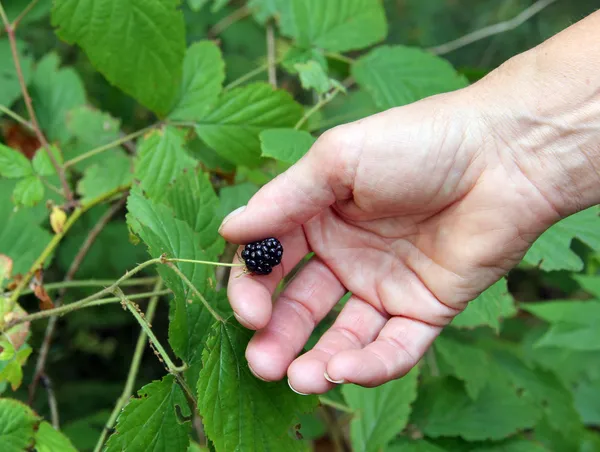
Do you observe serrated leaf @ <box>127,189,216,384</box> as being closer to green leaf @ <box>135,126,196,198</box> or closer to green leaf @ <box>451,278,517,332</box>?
green leaf @ <box>135,126,196,198</box>

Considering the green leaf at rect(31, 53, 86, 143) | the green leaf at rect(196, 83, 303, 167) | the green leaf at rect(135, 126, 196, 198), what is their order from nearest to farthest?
the green leaf at rect(135, 126, 196, 198)
the green leaf at rect(196, 83, 303, 167)
the green leaf at rect(31, 53, 86, 143)

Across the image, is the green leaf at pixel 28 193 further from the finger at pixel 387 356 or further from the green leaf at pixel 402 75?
the green leaf at pixel 402 75

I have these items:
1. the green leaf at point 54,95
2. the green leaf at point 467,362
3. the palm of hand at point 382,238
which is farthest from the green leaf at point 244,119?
the green leaf at point 467,362

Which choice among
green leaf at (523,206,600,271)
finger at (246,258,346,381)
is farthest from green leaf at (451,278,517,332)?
finger at (246,258,346,381)

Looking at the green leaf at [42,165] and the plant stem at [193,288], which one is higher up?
the green leaf at [42,165]

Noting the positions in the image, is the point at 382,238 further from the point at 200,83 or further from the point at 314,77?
the point at 200,83

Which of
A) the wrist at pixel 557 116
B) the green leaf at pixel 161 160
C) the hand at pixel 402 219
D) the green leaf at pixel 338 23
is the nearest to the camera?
the hand at pixel 402 219

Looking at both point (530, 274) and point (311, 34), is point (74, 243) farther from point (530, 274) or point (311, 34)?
point (530, 274)
